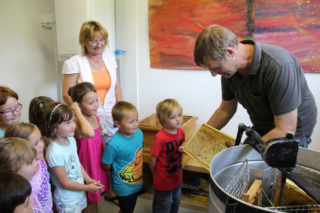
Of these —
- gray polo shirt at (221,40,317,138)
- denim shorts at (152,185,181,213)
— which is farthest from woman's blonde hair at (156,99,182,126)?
denim shorts at (152,185,181,213)

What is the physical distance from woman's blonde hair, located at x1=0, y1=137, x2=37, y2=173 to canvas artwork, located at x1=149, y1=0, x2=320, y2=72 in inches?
76.5

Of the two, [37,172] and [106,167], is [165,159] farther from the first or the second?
[37,172]

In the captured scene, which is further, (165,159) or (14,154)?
(165,159)

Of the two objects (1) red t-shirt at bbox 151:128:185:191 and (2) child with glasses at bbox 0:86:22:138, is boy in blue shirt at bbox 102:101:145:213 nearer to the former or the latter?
(1) red t-shirt at bbox 151:128:185:191

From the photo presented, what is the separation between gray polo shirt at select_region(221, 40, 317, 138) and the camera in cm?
110

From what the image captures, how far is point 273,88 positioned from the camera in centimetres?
112

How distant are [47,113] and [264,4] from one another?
88.3 inches

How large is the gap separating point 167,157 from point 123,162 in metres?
0.33

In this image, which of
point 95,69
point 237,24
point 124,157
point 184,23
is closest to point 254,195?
point 124,157

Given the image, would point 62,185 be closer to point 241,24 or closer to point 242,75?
point 242,75

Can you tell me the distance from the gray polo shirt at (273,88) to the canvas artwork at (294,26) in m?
Answer: 1.20

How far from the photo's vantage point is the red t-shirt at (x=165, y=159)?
1677mm

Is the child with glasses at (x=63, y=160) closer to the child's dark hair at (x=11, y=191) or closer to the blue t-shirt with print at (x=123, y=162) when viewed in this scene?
A: the blue t-shirt with print at (x=123, y=162)

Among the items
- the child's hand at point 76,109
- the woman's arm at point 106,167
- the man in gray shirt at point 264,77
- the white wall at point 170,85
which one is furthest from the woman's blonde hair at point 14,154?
the white wall at point 170,85
